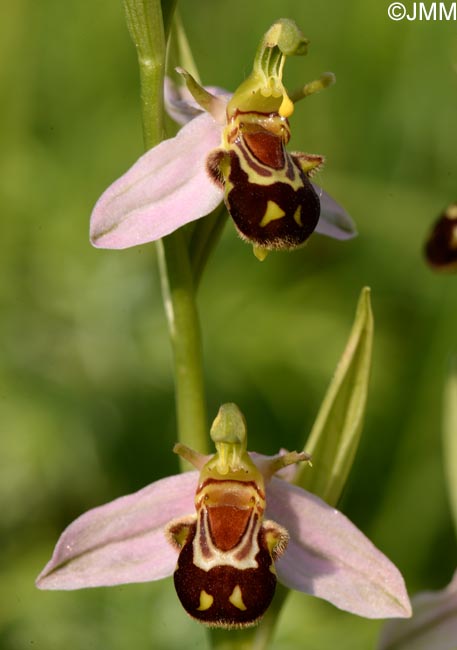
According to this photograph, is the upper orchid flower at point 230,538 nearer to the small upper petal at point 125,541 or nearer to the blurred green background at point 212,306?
the small upper petal at point 125,541

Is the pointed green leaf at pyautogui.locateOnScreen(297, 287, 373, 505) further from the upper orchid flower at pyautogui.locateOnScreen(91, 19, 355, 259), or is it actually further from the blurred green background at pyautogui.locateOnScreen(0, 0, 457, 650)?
the blurred green background at pyautogui.locateOnScreen(0, 0, 457, 650)

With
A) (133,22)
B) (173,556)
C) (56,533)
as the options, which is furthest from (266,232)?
(56,533)

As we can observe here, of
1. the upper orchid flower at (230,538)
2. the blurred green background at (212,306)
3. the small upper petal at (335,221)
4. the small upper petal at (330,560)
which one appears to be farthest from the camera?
the blurred green background at (212,306)

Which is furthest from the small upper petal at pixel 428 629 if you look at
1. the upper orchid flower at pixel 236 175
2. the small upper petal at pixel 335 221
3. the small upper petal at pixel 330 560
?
the upper orchid flower at pixel 236 175

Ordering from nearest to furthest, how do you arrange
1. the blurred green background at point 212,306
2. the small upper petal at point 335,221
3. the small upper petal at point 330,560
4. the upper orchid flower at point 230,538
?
the upper orchid flower at point 230,538
the small upper petal at point 330,560
the small upper petal at point 335,221
the blurred green background at point 212,306

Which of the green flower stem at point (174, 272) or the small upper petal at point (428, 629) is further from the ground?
the green flower stem at point (174, 272)

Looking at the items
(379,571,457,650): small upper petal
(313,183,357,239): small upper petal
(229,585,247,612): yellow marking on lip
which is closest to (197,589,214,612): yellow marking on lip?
(229,585,247,612): yellow marking on lip

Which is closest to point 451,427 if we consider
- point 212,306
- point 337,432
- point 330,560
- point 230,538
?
point 337,432

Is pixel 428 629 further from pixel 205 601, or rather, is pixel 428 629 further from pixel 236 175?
pixel 236 175
